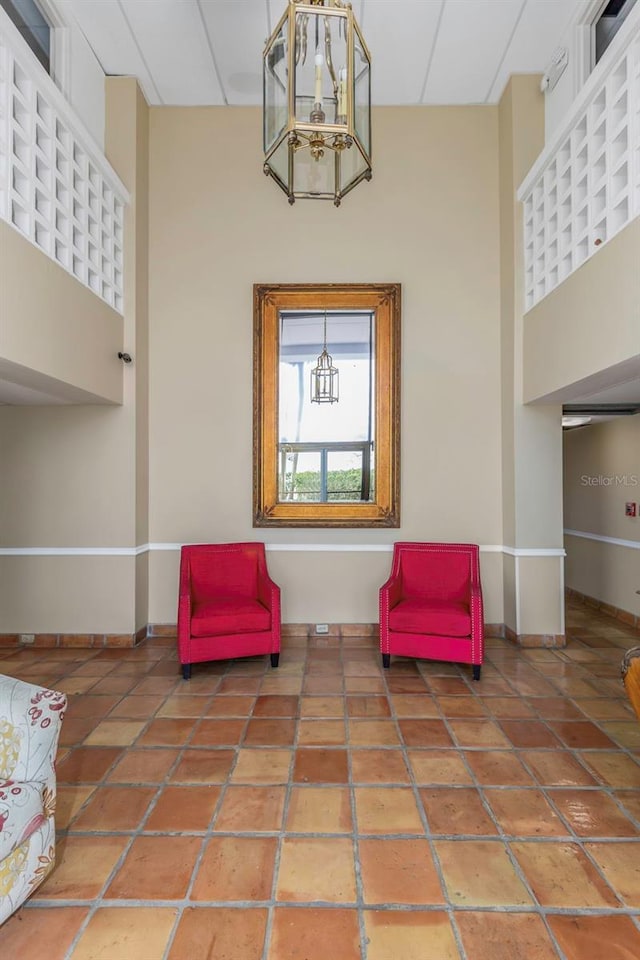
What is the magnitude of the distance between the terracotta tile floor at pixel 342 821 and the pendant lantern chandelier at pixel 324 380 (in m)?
2.31

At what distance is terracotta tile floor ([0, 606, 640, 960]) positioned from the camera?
1599 mm

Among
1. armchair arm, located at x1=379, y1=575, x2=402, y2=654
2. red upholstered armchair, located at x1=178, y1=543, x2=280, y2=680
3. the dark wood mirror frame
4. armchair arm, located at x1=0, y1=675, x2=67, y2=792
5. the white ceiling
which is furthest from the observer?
the dark wood mirror frame

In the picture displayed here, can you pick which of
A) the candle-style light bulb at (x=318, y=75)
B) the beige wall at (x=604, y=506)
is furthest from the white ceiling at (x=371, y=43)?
the beige wall at (x=604, y=506)

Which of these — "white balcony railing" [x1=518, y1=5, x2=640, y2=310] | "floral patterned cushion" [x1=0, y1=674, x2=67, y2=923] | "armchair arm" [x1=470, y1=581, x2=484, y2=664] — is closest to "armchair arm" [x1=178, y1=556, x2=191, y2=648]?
"floral patterned cushion" [x1=0, y1=674, x2=67, y2=923]

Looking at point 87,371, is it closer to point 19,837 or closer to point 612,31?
point 19,837

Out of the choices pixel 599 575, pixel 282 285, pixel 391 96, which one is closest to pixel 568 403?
pixel 599 575

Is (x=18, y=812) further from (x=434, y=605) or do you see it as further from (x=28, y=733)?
(x=434, y=605)

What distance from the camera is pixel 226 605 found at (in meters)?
3.91

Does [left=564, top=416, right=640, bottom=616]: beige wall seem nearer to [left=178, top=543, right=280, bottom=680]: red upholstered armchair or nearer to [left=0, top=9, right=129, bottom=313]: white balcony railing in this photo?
[left=178, top=543, right=280, bottom=680]: red upholstered armchair

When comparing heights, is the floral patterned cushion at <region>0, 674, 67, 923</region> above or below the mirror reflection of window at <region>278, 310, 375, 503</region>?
below

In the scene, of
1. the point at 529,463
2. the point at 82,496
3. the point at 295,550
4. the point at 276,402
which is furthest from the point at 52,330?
the point at 529,463

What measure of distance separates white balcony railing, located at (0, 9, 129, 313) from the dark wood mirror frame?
1288mm

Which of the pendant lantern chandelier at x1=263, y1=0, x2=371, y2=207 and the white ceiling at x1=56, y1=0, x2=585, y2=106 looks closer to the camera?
the pendant lantern chandelier at x1=263, y1=0, x2=371, y2=207

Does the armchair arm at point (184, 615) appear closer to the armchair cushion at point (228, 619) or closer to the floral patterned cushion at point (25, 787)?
the armchair cushion at point (228, 619)
